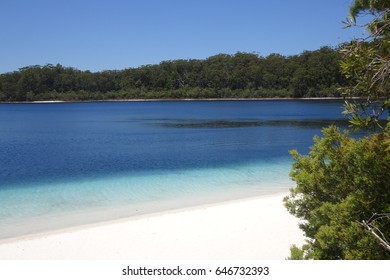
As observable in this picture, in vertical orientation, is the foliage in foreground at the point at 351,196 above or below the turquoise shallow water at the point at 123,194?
above

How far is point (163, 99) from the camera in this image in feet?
389

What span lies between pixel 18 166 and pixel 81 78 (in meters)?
115

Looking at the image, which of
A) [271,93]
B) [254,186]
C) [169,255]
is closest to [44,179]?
[254,186]

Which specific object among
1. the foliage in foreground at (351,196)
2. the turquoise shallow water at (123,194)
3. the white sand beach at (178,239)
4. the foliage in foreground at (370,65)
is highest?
the foliage in foreground at (370,65)

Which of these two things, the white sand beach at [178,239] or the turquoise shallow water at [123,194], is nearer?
the white sand beach at [178,239]

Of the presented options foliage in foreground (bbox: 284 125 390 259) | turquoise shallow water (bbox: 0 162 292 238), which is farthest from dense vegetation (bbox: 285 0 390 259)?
turquoise shallow water (bbox: 0 162 292 238)

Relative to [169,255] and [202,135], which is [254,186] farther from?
[202,135]

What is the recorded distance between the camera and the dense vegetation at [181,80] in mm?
107625

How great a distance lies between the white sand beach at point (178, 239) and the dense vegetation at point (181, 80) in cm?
9413

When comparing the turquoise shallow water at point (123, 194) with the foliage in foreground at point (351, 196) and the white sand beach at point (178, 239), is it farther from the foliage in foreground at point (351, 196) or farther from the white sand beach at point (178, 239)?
the foliage in foreground at point (351, 196)

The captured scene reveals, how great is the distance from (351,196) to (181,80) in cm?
11874

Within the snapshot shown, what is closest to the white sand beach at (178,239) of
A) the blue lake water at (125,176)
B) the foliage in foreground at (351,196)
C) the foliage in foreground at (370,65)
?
the blue lake water at (125,176)

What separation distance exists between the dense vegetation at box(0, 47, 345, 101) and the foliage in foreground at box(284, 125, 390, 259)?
97.7m

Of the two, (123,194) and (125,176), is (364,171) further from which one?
(125,176)
